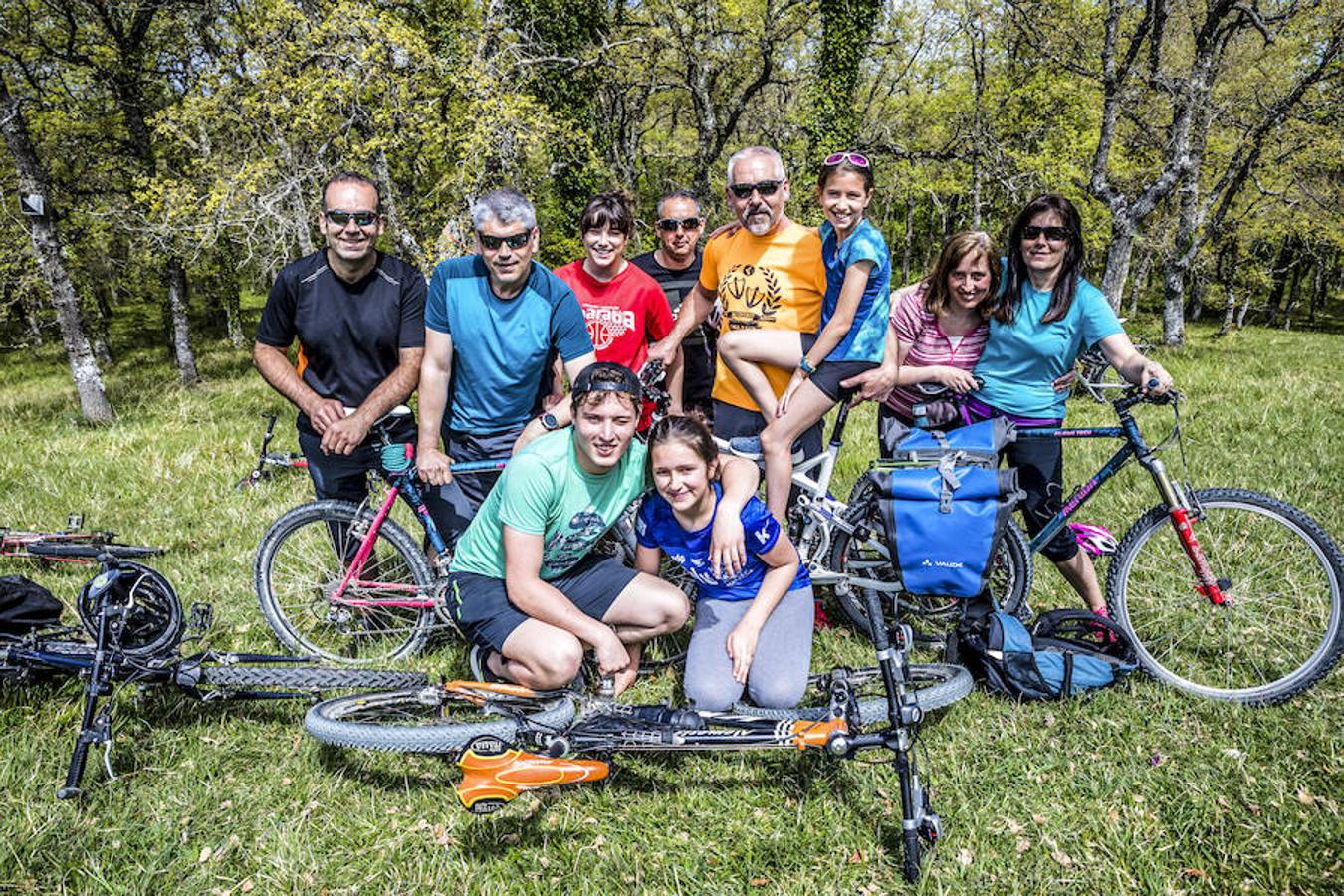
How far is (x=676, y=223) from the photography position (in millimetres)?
5352

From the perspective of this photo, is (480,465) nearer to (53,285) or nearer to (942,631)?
(942,631)

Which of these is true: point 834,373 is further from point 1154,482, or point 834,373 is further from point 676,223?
point 676,223

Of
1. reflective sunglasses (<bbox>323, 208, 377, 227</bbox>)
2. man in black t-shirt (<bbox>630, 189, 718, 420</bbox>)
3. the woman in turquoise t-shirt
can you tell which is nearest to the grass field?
the woman in turquoise t-shirt

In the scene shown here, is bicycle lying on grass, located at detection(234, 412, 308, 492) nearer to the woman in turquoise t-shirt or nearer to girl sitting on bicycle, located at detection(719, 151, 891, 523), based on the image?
girl sitting on bicycle, located at detection(719, 151, 891, 523)

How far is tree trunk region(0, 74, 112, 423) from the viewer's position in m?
11.5

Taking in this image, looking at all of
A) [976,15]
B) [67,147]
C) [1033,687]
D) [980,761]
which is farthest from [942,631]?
[976,15]

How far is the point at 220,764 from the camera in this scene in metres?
3.42

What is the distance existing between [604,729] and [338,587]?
2.14 meters

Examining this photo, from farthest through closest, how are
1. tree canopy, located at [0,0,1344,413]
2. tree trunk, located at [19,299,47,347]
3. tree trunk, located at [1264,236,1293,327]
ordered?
tree trunk, located at [1264,236,1293,327] < tree trunk, located at [19,299,47,347] < tree canopy, located at [0,0,1344,413]

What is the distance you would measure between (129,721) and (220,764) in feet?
2.00

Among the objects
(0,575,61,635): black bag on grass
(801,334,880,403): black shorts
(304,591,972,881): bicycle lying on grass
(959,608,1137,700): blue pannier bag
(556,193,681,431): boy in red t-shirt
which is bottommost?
(959,608,1137,700): blue pannier bag

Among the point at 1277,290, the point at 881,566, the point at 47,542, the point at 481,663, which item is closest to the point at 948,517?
the point at 881,566

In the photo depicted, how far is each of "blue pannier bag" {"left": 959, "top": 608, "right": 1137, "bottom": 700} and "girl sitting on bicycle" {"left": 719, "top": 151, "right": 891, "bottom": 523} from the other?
134 centimetres

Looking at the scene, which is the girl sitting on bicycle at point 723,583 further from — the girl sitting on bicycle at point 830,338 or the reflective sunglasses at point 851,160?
the reflective sunglasses at point 851,160
